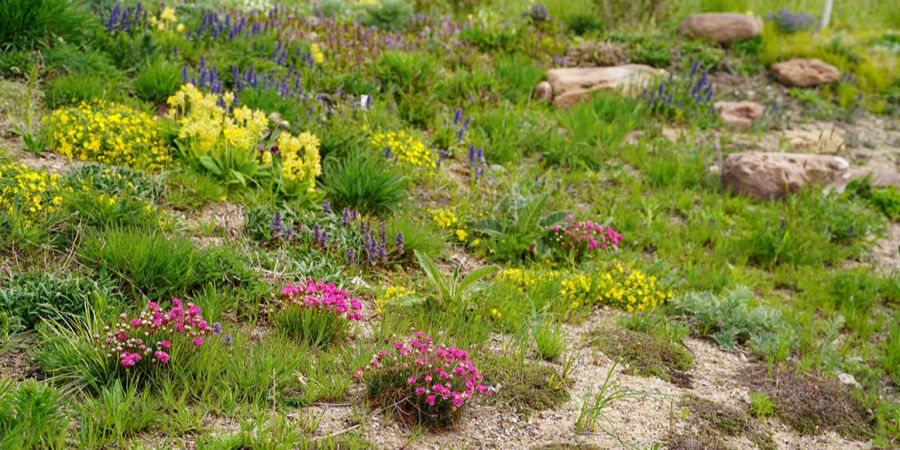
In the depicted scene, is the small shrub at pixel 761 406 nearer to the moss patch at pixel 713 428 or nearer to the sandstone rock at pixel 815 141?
the moss patch at pixel 713 428

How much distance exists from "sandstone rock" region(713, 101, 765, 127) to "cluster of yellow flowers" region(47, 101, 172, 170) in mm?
6216

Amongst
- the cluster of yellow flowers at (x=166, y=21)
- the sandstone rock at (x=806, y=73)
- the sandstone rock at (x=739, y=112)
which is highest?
the cluster of yellow flowers at (x=166, y=21)

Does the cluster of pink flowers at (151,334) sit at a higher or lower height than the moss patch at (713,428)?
higher

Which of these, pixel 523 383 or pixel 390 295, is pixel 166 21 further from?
pixel 523 383

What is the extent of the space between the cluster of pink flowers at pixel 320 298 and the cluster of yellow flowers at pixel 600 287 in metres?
1.40

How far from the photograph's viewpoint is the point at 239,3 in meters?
10.2

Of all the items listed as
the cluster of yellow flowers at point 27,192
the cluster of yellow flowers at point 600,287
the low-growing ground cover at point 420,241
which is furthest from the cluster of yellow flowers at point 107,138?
the cluster of yellow flowers at point 600,287

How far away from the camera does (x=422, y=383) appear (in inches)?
159

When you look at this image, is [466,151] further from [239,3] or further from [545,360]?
[239,3]

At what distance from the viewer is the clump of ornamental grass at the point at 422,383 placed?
13.1ft

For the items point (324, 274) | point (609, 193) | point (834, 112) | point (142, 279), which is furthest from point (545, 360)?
point (834, 112)

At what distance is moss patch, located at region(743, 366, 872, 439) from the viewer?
15.7 feet

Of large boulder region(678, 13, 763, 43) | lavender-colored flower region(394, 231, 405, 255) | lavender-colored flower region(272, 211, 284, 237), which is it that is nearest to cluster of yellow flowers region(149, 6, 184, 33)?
lavender-colored flower region(272, 211, 284, 237)

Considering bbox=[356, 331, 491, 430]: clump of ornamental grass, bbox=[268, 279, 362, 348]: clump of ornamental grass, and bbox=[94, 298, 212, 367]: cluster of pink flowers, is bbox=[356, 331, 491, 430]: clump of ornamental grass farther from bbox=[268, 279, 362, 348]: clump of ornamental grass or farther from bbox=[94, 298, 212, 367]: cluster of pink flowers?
bbox=[94, 298, 212, 367]: cluster of pink flowers
